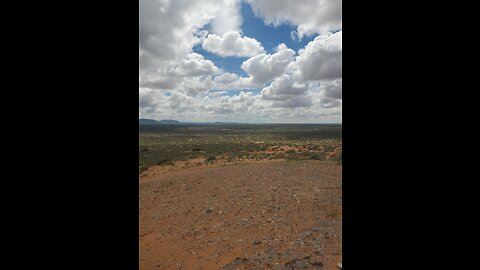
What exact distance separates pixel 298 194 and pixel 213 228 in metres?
3.67

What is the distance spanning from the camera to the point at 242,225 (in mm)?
6418

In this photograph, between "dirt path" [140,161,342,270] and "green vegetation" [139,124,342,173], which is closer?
"dirt path" [140,161,342,270]

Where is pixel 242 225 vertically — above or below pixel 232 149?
below

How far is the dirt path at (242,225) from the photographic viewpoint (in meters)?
4.84

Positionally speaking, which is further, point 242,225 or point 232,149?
point 232,149

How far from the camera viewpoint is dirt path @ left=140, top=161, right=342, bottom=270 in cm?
484

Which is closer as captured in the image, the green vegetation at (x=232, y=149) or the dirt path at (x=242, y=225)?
the dirt path at (x=242, y=225)
